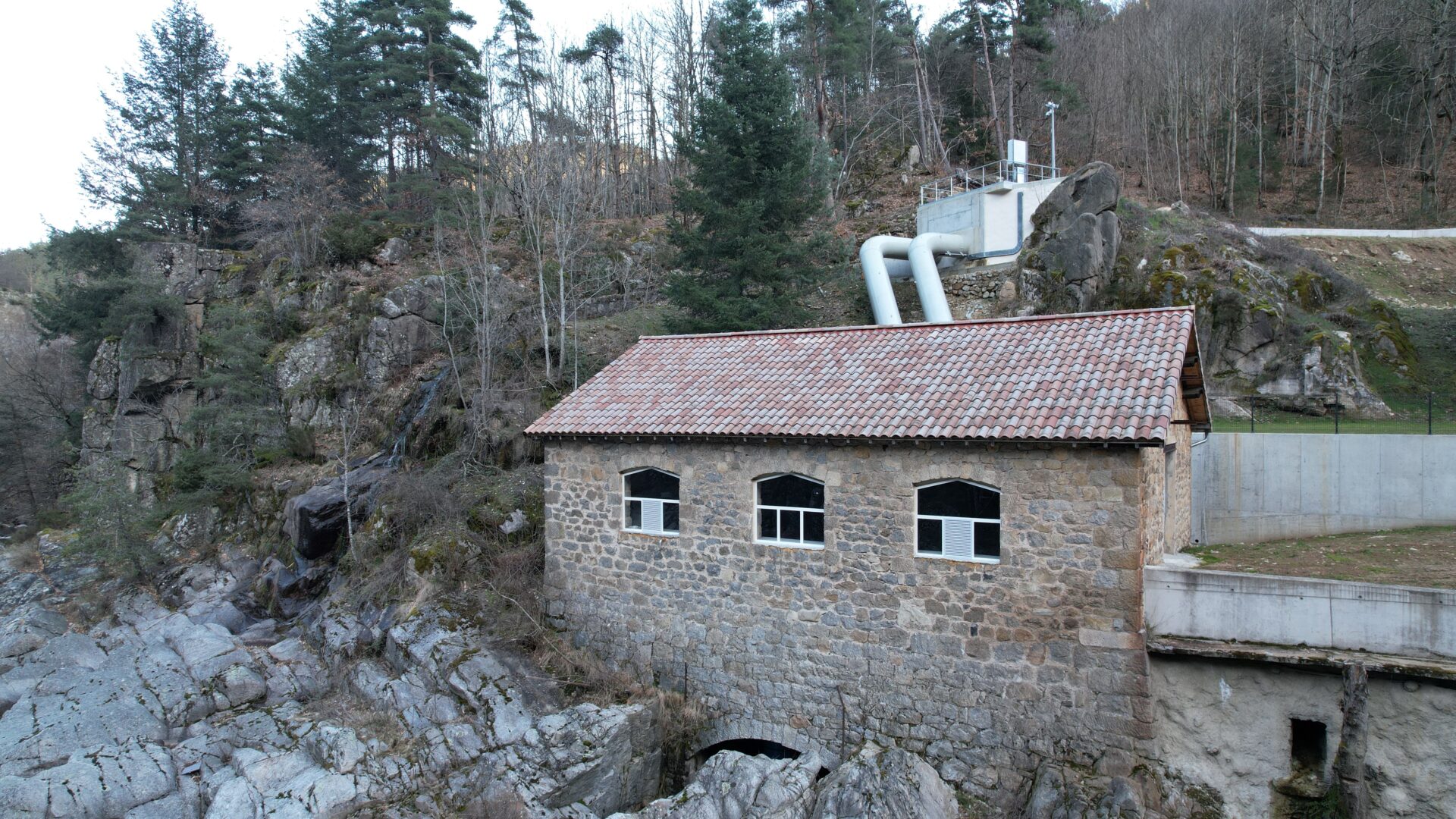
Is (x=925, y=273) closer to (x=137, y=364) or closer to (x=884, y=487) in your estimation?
(x=884, y=487)

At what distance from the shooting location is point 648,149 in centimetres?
3884

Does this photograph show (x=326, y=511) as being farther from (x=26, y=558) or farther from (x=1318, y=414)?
(x=1318, y=414)

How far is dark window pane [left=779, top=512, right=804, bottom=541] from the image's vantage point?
12008 millimetres

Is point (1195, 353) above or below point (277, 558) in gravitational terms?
above

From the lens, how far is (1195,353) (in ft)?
40.0

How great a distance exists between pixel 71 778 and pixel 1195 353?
1865cm

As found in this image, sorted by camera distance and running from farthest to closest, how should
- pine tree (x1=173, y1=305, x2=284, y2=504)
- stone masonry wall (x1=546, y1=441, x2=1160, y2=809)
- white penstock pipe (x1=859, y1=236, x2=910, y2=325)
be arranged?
pine tree (x1=173, y1=305, x2=284, y2=504) → white penstock pipe (x1=859, y1=236, x2=910, y2=325) → stone masonry wall (x1=546, y1=441, x2=1160, y2=809)

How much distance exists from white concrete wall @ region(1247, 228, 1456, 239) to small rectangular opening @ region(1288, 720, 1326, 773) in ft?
80.3

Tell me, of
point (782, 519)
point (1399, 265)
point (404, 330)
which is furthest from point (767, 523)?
point (1399, 265)

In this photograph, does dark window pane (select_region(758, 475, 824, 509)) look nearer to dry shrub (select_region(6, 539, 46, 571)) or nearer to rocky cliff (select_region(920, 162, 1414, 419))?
rocky cliff (select_region(920, 162, 1414, 419))

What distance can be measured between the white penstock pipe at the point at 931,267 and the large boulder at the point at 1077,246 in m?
2.63

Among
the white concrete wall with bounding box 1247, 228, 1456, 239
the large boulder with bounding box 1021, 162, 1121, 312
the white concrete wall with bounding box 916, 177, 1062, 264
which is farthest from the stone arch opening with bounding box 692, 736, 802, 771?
the white concrete wall with bounding box 1247, 228, 1456, 239

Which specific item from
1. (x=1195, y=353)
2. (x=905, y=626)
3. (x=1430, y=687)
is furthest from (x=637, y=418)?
(x=1430, y=687)

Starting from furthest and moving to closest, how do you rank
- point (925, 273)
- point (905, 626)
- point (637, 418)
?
point (925, 273) → point (637, 418) → point (905, 626)
